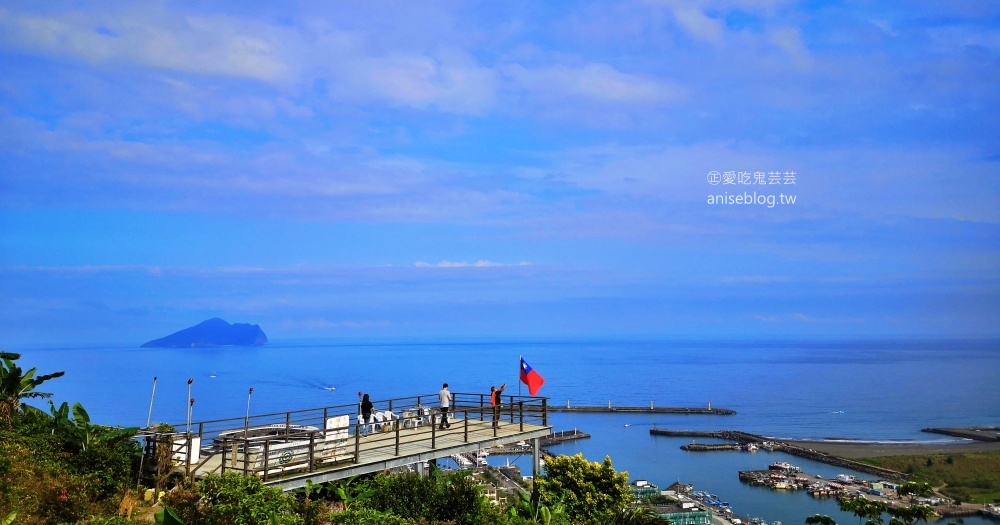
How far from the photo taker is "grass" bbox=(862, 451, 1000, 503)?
69312 millimetres

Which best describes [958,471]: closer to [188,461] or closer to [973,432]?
[973,432]

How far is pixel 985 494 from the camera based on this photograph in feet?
229

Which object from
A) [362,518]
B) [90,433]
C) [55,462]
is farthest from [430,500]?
[55,462]

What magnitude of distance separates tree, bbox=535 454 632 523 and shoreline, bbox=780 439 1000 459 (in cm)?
7657

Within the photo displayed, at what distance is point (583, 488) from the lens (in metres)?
23.6

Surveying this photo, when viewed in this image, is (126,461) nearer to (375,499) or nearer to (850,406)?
(375,499)

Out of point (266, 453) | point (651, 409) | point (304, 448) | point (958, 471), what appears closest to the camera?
point (266, 453)

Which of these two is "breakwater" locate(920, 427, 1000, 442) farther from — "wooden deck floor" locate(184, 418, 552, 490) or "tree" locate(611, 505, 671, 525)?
"wooden deck floor" locate(184, 418, 552, 490)

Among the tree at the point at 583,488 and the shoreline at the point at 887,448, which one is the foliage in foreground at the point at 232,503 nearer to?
the tree at the point at 583,488

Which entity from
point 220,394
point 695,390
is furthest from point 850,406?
point 220,394

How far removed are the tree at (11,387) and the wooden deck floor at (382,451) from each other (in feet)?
20.1

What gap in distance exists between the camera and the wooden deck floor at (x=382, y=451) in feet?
56.5

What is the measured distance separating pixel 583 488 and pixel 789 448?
80655 millimetres

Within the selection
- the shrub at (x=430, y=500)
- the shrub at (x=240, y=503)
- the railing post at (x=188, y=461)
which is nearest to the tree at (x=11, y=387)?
the railing post at (x=188, y=461)
